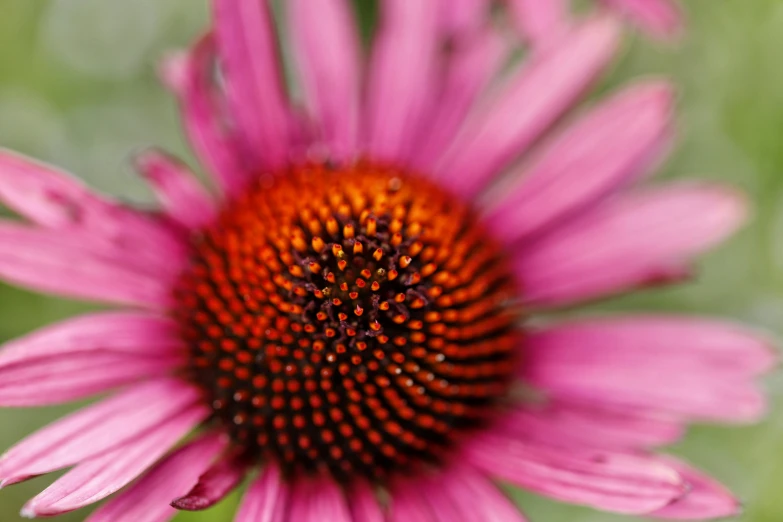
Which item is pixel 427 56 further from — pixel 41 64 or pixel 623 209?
pixel 41 64

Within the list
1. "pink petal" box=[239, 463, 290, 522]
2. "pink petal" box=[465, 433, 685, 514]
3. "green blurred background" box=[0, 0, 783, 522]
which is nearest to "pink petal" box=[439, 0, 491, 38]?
"green blurred background" box=[0, 0, 783, 522]

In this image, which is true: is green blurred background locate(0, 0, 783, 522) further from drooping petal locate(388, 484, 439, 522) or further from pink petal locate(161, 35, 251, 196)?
drooping petal locate(388, 484, 439, 522)

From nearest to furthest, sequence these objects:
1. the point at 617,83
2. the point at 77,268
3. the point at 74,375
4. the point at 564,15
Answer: the point at 74,375
the point at 77,268
the point at 564,15
the point at 617,83

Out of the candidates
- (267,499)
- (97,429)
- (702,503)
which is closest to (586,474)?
(702,503)

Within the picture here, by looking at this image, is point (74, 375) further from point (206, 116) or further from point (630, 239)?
point (630, 239)

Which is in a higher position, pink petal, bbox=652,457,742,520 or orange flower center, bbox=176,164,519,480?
orange flower center, bbox=176,164,519,480

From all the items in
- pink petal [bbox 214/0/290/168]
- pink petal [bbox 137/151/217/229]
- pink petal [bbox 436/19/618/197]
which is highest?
pink petal [bbox 436/19/618/197]

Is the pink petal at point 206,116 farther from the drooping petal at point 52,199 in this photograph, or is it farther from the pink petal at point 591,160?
the pink petal at point 591,160
